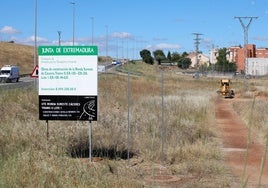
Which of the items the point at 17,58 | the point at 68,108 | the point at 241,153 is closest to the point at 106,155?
the point at 68,108

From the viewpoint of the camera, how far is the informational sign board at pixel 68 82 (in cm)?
1121

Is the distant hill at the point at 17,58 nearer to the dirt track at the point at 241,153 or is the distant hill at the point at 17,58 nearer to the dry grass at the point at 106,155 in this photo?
the dirt track at the point at 241,153

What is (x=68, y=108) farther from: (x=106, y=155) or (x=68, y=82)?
(x=106, y=155)

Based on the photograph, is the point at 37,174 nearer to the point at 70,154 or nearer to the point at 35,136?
the point at 70,154

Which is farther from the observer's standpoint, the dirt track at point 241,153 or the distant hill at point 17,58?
the distant hill at point 17,58

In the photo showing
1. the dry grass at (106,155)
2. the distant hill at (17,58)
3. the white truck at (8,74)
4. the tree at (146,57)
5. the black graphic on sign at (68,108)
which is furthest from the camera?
the tree at (146,57)

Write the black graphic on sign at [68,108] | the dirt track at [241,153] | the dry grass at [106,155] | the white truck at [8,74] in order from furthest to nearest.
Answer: the white truck at [8,74], the black graphic on sign at [68,108], the dirt track at [241,153], the dry grass at [106,155]

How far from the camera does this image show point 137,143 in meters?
13.6

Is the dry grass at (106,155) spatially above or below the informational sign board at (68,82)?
below

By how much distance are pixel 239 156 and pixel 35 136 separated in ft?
17.5

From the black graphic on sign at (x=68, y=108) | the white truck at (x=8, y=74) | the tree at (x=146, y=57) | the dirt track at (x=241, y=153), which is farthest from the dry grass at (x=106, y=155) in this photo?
the tree at (x=146, y=57)

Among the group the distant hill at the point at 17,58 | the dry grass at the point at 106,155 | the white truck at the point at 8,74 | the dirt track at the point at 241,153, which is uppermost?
the distant hill at the point at 17,58

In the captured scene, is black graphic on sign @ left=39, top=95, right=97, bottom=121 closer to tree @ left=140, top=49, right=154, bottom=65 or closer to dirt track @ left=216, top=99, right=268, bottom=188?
dirt track @ left=216, top=99, right=268, bottom=188

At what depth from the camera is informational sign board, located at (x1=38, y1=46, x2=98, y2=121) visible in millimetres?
11211
